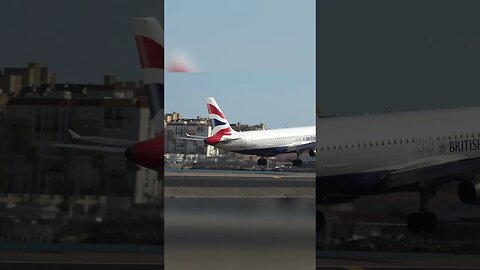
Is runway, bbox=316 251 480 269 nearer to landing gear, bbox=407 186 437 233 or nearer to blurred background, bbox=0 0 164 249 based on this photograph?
landing gear, bbox=407 186 437 233

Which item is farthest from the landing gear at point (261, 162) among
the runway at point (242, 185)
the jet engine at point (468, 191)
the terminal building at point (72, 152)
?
the jet engine at point (468, 191)

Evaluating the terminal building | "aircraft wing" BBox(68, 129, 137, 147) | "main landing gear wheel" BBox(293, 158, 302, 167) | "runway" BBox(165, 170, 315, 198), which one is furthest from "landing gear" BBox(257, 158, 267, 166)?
"aircraft wing" BBox(68, 129, 137, 147)

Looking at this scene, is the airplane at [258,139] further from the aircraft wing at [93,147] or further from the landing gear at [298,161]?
the aircraft wing at [93,147]

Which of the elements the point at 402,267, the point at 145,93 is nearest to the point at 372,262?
the point at 402,267

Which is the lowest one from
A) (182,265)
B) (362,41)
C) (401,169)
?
(182,265)

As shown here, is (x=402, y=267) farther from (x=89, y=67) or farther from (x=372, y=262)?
(x=89, y=67)

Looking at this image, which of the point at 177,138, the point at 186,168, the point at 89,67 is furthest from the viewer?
the point at 186,168
